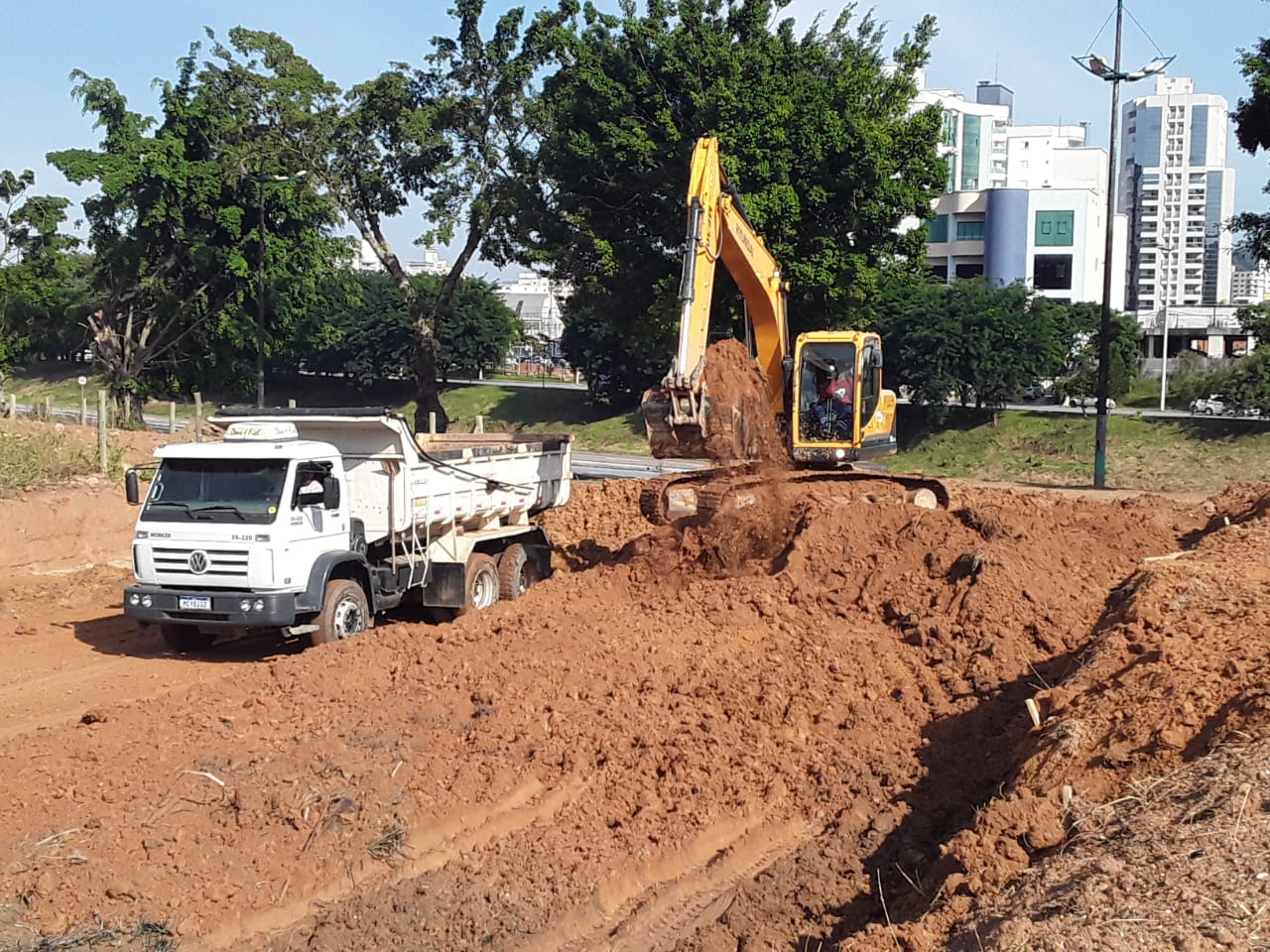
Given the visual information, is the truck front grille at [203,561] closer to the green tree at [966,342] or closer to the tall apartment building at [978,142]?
the green tree at [966,342]

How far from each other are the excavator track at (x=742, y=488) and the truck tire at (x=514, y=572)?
2014 mm

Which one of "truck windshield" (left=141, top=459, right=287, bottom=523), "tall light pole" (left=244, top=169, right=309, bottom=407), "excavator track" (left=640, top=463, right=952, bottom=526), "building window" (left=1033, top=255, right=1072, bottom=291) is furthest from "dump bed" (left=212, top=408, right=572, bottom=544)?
"building window" (left=1033, top=255, right=1072, bottom=291)

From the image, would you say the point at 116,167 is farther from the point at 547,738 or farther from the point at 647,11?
the point at 547,738

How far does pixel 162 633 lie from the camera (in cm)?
1327

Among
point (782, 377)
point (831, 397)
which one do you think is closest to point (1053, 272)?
point (782, 377)

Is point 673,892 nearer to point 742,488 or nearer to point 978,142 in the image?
point 742,488

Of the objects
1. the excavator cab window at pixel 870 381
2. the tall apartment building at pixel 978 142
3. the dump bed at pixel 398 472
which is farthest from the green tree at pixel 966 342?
the tall apartment building at pixel 978 142

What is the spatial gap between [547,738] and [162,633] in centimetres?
605

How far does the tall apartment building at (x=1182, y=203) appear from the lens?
508 ft

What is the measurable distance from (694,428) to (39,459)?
1284cm

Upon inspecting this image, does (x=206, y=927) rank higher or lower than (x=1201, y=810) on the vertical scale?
lower

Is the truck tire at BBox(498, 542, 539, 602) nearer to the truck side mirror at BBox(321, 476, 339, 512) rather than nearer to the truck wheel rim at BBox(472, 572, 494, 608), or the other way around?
the truck wheel rim at BBox(472, 572, 494, 608)

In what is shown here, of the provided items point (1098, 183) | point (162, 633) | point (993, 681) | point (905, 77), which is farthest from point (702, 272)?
point (1098, 183)

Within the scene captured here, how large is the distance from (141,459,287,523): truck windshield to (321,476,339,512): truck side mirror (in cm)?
46
